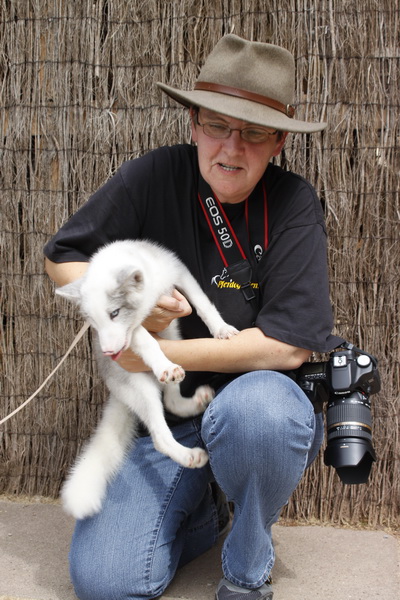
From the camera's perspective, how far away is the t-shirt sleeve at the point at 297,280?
2.07 metres

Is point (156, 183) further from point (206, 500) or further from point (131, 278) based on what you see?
point (206, 500)

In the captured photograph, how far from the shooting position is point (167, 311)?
2.21 m

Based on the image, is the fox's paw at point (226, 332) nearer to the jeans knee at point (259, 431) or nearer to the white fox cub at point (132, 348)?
the white fox cub at point (132, 348)

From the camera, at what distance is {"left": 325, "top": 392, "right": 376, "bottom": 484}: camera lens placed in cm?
194

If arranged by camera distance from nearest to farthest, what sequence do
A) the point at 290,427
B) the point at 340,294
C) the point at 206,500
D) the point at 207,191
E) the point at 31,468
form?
the point at 290,427 → the point at 207,191 → the point at 206,500 → the point at 340,294 → the point at 31,468

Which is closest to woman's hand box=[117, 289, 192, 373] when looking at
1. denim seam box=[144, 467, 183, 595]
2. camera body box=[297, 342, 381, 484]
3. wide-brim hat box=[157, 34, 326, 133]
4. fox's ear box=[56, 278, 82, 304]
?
fox's ear box=[56, 278, 82, 304]

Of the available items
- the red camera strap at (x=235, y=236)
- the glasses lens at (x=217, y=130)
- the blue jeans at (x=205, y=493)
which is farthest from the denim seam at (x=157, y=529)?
the glasses lens at (x=217, y=130)

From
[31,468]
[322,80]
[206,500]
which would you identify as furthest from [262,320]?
[31,468]

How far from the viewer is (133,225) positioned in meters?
2.35

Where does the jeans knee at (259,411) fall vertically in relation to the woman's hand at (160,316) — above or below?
below

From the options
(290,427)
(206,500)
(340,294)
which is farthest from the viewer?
(340,294)

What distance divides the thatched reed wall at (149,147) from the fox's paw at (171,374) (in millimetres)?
983

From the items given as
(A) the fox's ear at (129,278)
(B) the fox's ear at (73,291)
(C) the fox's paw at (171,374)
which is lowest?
(C) the fox's paw at (171,374)

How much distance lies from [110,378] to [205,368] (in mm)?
390
